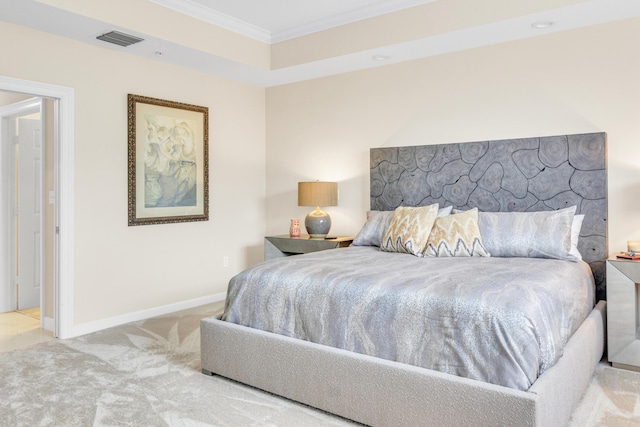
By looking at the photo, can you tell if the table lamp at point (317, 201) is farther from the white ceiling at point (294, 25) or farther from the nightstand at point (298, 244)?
the white ceiling at point (294, 25)

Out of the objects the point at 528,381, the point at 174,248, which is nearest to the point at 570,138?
the point at 528,381

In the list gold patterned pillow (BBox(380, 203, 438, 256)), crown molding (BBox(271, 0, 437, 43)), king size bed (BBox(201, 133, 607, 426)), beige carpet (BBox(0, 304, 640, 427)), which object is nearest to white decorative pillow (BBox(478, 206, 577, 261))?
king size bed (BBox(201, 133, 607, 426))

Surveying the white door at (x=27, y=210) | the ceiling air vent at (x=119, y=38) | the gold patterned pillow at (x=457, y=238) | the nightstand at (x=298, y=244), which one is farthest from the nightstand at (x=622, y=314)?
the white door at (x=27, y=210)

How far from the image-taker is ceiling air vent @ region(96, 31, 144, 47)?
3.71m

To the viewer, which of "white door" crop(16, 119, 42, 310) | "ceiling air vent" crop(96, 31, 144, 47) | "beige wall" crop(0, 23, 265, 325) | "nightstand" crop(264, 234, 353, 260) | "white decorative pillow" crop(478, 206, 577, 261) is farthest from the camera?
"white door" crop(16, 119, 42, 310)

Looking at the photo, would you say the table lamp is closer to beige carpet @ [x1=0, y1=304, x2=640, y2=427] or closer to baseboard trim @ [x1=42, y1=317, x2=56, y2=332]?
beige carpet @ [x1=0, y1=304, x2=640, y2=427]

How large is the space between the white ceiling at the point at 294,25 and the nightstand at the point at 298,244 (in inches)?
65.3

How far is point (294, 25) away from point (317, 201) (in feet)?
5.39

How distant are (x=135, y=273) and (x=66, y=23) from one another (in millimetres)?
2093

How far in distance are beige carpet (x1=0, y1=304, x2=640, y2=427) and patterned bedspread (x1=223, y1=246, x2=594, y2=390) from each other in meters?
0.39

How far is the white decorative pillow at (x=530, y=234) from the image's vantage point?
323 cm

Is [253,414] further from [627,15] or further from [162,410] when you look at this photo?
[627,15]

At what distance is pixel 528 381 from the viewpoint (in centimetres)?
191

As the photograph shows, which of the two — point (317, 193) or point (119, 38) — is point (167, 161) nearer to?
point (119, 38)
